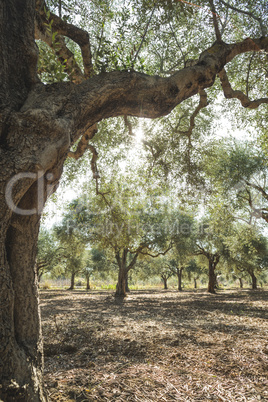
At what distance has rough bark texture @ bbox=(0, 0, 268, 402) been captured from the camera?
2.07m

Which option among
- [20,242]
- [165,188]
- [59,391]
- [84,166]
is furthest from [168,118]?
[59,391]

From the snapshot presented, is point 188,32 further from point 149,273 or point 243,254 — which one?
point 149,273

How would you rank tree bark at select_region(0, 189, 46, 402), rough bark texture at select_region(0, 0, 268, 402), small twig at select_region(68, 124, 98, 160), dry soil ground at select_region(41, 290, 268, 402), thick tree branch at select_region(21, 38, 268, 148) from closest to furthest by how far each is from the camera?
1. tree bark at select_region(0, 189, 46, 402)
2. rough bark texture at select_region(0, 0, 268, 402)
3. thick tree branch at select_region(21, 38, 268, 148)
4. dry soil ground at select_region(41, 290, 268, 402)
5. small twig at select_region(68, 124, 98, 160)

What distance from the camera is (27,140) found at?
230 centimetres

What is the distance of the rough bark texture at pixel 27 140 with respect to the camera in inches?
81.7

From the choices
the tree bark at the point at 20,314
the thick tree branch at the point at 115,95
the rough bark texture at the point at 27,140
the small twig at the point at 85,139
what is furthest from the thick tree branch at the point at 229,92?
the tree bark at the point at 20,314

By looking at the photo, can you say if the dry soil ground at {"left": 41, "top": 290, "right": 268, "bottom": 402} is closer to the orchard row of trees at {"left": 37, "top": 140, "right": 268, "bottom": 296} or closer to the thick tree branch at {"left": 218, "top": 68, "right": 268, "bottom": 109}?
the orchard row of trees at {"left": 37, "top": 140, "right": 268, "bottom": 296}

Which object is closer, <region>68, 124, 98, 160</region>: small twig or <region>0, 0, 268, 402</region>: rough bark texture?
<region>0, 0, 268, 402</region>: rough bark texture

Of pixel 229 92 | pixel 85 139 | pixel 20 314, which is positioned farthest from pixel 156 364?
pixel 229 92

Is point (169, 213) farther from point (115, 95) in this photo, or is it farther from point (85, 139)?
point (115, 95)

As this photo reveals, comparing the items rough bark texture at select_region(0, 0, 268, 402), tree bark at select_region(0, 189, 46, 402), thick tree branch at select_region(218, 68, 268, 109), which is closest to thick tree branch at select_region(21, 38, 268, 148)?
rough bark texture at select_region(0, 0, 268, 402)

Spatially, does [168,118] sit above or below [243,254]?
above

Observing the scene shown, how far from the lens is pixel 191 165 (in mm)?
9062

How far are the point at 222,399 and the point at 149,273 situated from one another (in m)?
51.0
